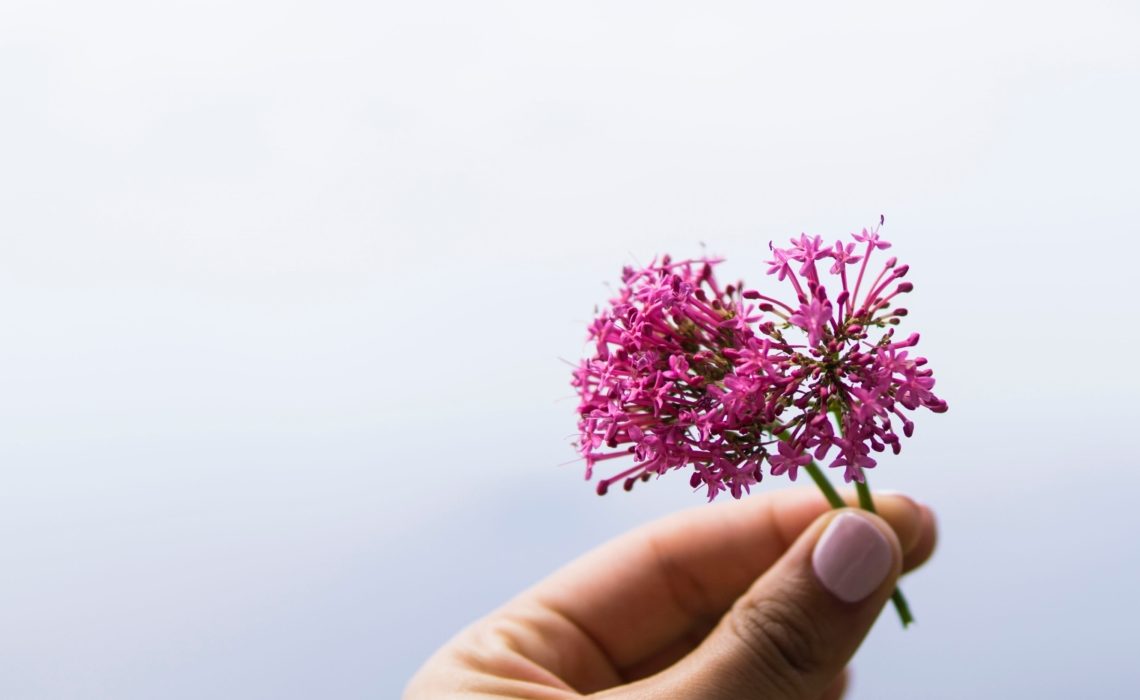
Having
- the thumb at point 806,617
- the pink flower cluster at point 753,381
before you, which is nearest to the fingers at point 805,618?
the thumb at point 806,617

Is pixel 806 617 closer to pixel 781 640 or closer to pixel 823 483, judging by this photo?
pixel 781 640

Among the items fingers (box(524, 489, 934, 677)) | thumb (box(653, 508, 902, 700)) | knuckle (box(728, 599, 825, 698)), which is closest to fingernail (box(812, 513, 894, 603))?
thumb (box(653, 508, 902, 700))

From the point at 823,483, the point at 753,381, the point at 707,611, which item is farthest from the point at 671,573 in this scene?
the point at 753,381

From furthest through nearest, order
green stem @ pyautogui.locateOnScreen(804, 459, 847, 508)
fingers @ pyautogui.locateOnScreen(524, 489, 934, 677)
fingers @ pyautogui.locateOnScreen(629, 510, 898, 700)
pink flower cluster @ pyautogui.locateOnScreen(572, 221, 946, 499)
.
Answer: fingers @ pyautogui.locateOnScreen(524, 489, 934, 677), green stem @ pyautogui.locateOnScreen(804, 459, 847, 508), fingers @ pyautogui.locateOnScreen(629, 510, 898, 700), pink flower cluster @ pyautogui.locateOnScreen(572, 221, 946, 499)

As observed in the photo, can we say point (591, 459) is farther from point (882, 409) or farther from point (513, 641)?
point (513, 641)

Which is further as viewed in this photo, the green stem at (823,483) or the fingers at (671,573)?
the fingers at (671,573)

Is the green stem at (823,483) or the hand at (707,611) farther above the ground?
the green stem at (823,483)

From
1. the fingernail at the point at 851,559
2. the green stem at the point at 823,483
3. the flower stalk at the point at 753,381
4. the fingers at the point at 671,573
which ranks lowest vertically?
the fingers at the point at 671,573

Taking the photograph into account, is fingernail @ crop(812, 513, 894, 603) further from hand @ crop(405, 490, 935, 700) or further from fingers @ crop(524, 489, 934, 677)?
fingers @ crop(524, 489, 934, 677)

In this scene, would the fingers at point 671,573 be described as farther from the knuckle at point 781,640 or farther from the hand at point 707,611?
the knuckle at point 781,640
